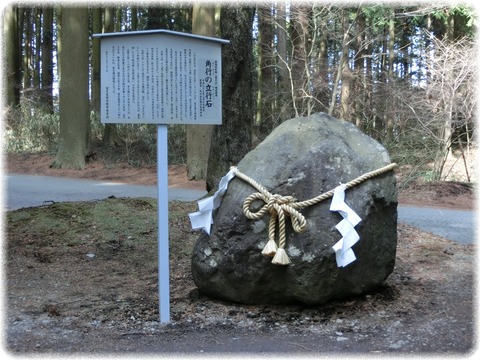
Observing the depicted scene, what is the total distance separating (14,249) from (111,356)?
10.2ft

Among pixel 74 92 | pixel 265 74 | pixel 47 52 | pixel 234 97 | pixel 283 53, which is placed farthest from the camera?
pixel 47 52

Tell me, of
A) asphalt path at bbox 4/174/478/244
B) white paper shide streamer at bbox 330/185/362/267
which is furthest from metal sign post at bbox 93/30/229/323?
asphalt path at bbox 4/174/478/244

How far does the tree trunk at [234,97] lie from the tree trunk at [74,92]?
8.76 meters

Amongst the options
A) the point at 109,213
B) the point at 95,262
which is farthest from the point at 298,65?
the point at 95,262

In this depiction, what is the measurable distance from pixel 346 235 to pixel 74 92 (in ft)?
42.3

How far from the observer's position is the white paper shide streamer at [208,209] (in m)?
4.16

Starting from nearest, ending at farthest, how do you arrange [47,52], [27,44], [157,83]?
[157,83] < [47,52] < [27,44]

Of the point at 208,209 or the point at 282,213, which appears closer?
the point at 282,213

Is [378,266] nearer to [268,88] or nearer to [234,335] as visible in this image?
[234,335]

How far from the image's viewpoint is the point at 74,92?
589 inches

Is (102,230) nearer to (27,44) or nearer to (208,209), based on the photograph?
(208,209)

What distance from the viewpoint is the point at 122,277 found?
5.21m

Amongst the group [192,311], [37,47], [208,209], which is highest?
[37,47]

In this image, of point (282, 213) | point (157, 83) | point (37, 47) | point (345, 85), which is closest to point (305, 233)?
point (282, 213)
